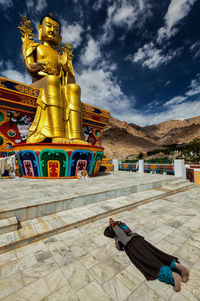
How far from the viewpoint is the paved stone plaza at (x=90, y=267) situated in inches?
60.5

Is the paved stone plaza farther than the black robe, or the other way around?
the black robe

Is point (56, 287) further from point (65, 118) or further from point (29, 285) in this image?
point (65, 118)

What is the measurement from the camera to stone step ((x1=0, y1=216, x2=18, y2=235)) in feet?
8.41

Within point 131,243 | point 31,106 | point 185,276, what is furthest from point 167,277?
point 31,106

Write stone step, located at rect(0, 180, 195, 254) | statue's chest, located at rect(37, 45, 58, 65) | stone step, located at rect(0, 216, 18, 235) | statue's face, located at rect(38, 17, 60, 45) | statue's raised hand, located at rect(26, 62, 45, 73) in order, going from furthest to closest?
statue's face, located at rect(38, 17, 60, 45) → statue's chest, located at rect(37, 45, 58, 65) → statue's raised hand, located at rect(26, 62, 45, 73) → stone step, located at rect(0, 216, 18, 235) → stone step, located at rect(0, 180, 195, 254)

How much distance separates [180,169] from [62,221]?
8.23 meters

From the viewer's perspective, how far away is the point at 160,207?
425 cm

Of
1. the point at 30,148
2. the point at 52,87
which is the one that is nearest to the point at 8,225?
the point at 30,148

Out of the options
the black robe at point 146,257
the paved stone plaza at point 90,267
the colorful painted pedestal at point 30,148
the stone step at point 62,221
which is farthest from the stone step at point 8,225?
the colorful painted pedestal at point 30,148

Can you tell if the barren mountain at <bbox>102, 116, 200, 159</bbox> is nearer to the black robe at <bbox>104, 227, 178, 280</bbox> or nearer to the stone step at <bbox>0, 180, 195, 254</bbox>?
the stone step at <bbox>0, 180, 195, 254</bbox>

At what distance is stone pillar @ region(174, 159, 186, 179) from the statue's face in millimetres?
12898

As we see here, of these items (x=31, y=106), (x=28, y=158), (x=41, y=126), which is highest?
(x=31, y=106)

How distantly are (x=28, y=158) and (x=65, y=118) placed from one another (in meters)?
3.79

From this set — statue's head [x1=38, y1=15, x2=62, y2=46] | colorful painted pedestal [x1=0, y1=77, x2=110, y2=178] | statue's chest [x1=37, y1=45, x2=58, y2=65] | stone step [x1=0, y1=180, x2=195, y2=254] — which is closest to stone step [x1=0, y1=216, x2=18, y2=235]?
stone step [x1=0, y1=180, x2=195, y2=254]
